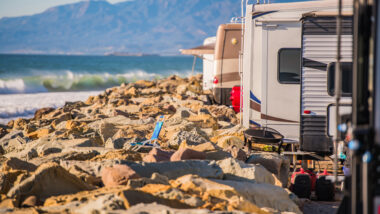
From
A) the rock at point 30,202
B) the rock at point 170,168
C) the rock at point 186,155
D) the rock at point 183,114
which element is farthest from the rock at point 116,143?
the rock at point 183,114

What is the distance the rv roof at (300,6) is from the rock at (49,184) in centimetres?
466

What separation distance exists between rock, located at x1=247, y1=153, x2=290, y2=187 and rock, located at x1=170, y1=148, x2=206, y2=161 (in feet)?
3.28

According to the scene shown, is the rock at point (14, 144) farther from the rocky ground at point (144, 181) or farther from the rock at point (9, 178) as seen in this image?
the rock at point (9, 178)

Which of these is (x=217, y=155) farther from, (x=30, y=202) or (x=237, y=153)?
(x=30, y=202)

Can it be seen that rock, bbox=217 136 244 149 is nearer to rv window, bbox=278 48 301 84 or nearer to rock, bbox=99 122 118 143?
rv window, bbox=278 48 301 84

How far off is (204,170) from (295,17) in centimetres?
385

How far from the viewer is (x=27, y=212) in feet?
15.2

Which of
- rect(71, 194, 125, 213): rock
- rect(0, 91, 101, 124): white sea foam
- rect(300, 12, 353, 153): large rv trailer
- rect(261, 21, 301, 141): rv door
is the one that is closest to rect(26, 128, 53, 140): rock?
rect(261, 21, 301, 141): rv door

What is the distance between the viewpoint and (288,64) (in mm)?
8906

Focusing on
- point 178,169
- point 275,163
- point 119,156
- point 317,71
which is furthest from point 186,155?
point 317,71

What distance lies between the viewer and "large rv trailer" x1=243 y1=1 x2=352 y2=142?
879 centimetres

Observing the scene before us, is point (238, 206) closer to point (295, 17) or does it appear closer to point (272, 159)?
point (272, 159)

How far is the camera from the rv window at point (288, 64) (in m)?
8.88

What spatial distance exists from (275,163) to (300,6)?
9.22ft
